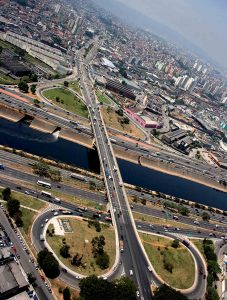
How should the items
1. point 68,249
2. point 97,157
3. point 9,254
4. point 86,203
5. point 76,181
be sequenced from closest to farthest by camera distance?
1. point 9,254
2. point 68,249
3. point 86,203
4. point 76,181
5. point 97,157

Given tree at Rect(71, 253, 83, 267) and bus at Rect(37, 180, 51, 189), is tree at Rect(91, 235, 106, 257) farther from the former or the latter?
bus at Rect(37, 180, 51, 189)

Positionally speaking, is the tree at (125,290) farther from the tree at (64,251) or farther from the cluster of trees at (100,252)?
the tree at (64,251)

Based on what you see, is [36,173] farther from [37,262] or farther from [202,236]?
[202,236]

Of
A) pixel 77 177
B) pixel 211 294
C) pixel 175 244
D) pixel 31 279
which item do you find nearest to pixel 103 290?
pixel 31 279

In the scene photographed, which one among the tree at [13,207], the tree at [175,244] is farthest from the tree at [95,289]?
the tree at [175,244]

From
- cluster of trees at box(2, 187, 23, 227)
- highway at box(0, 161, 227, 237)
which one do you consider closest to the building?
cluster of trees at box(2, 187, 23, 227)

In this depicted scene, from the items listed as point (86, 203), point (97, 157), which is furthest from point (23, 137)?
point (86, 203)
